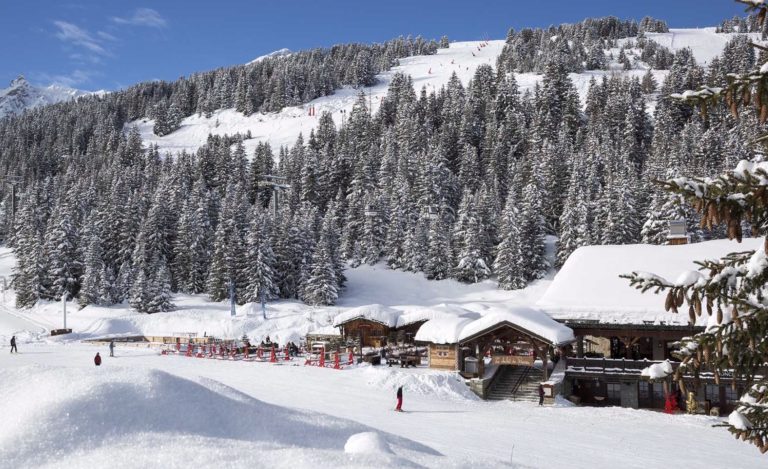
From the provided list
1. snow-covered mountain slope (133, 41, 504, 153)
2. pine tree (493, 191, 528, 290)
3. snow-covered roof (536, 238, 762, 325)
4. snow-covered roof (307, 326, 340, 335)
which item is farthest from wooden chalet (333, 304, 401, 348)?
snow-covered mountain slope (133, 41, 504, 153)

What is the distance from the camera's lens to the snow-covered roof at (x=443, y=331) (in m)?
31.6

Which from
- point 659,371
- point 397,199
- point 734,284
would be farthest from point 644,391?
point 397,199

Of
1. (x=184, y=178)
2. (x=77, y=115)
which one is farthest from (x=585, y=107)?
(x=77, y=115)

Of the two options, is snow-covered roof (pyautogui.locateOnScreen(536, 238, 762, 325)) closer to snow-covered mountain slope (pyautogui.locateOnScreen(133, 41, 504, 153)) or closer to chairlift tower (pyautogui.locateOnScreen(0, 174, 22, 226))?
chairlift tower (pyautogui.locateOnScreen(0, 174, 22, 226))

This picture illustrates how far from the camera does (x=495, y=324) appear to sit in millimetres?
30047

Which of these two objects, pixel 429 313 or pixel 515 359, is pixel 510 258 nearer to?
pixel 429 313

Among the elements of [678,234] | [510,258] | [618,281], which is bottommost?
[618,281]

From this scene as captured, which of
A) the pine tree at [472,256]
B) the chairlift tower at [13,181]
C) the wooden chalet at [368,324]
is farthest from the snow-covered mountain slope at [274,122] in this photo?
the wooden chalet at [368,324]

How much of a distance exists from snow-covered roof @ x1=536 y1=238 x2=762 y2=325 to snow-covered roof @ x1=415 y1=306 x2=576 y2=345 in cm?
168

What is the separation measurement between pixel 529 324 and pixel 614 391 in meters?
5.95

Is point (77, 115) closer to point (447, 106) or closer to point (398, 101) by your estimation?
point (398, 101)

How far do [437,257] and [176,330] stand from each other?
30647mm

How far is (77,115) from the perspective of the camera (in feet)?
596

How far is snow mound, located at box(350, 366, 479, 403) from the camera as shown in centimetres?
2836
